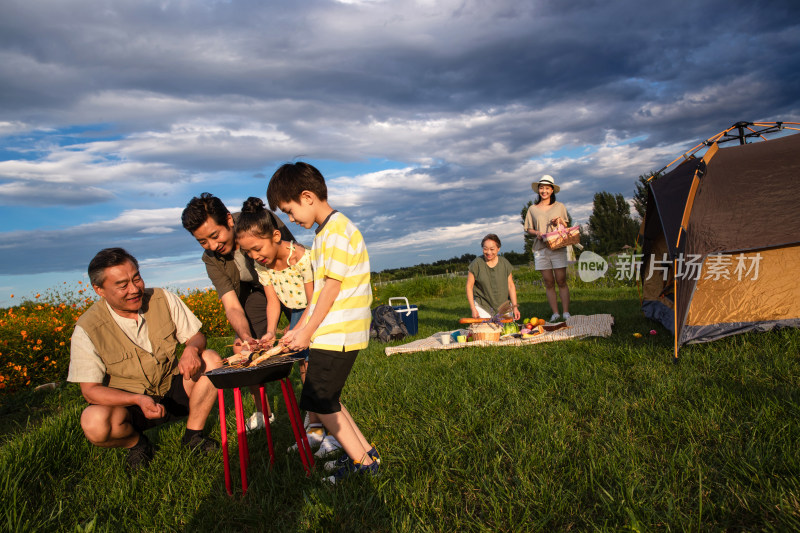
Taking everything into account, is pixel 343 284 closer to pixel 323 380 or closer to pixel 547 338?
pixel 323 380

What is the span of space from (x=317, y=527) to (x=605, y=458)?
4.98ft

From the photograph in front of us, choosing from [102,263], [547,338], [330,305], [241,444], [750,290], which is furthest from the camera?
[547,338]

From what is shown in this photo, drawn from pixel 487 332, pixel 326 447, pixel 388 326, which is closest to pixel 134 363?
pixel 326 447

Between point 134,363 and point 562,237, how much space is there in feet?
18.0

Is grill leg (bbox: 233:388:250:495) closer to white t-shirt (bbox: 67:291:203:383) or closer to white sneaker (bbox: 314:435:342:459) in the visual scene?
white sneaker (bbox: 314:435:342:459)

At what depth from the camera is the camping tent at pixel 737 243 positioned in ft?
14.2

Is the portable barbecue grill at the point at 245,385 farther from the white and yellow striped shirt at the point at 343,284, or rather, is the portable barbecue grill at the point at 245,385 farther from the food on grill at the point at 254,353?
the white and yellow striped shirt at the point at 343,284

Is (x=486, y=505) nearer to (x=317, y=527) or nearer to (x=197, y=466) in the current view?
(x=317, y=527)

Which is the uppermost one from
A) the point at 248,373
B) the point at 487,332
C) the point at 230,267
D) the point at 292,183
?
the point at 292,183

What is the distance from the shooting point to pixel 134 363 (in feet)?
10.6

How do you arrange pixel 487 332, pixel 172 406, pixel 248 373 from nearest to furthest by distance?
pixel 248 373 → pixel 172 406 → pixel 487 332

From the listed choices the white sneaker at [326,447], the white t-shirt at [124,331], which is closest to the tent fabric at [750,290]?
the white sneaker at [326,447]

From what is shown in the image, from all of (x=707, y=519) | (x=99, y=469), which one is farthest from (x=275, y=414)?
(x=707, y=519)

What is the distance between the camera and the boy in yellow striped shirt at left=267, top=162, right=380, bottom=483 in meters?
2.50
